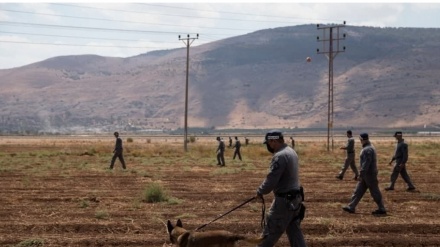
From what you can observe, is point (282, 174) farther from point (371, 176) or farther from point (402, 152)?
point (402, 152)

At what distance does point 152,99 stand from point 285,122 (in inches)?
1797

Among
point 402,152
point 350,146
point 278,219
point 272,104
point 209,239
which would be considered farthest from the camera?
point 272,104

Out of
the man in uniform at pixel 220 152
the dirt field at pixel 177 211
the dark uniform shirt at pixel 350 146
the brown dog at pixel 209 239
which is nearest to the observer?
the brown dog at pixel 209 239

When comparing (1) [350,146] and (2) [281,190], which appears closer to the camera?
(2) [281,190]

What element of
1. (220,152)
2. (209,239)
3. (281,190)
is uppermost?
(281,190)

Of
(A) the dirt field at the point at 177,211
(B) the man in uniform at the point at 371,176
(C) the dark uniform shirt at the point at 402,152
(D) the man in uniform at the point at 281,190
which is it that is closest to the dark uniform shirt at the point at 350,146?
(A) the dirt field at the point at 177,211

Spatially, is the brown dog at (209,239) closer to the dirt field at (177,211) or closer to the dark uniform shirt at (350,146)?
the dirt field at (177,211)

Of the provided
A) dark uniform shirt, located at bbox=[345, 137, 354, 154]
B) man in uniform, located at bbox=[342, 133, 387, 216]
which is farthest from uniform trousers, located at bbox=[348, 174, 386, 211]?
dark uniform shirt, located at bbox=[345, 137, 354, 154]

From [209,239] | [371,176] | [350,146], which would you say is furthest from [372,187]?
[350,146]

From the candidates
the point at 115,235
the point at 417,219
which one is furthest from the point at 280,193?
the point at 417,219

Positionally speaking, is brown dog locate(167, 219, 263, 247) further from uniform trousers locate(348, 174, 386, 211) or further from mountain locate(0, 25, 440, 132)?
mountain locate(0, 25, 440, 132)

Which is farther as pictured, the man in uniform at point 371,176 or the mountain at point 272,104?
the mountain at point 272,104

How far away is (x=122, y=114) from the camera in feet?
607

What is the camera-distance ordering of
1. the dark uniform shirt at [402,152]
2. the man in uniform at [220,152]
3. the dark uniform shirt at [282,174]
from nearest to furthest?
the dark uniform shirt at [282,174] → the dark uniform shirt at [402,152] → the man in uniform at [220,152]
